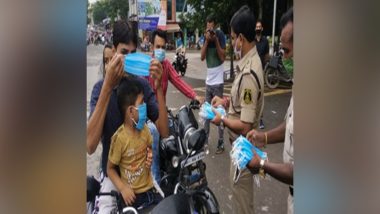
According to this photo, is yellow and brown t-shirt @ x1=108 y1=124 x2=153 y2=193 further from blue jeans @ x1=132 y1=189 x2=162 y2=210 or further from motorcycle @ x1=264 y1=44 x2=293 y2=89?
motorcycle @ x1=264 y1=44 x2=293 y2=89

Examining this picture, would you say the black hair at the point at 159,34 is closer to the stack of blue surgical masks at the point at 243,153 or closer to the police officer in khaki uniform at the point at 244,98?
the police officer in khaki uniform at the point at 244,98

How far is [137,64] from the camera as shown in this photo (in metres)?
1.64

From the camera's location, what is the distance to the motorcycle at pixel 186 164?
1733 millimetres

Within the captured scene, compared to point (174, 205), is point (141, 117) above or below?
above

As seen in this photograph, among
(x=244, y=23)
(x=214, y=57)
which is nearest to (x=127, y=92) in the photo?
(x=214, y=57)

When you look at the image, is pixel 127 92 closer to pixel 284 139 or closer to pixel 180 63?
pixel 180 63

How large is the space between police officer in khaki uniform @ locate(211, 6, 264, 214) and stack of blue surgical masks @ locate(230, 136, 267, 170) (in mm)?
150

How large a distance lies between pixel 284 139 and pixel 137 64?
26.5 inches

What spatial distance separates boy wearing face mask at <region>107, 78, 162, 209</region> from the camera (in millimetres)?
1644

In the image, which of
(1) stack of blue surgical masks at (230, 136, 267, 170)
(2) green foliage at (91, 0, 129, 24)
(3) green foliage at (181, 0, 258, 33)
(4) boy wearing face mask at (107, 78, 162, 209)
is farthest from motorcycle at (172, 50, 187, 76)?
(1) stack of blue surgical masks at (230, 136, 267, 170)

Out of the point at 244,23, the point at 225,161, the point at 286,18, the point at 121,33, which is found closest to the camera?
the point at 286,18

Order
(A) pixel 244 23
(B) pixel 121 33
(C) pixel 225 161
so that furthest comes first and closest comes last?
1. (C) pixel 225 161
2. (A) pixel 244 23
3. (B) pixel 121 33
